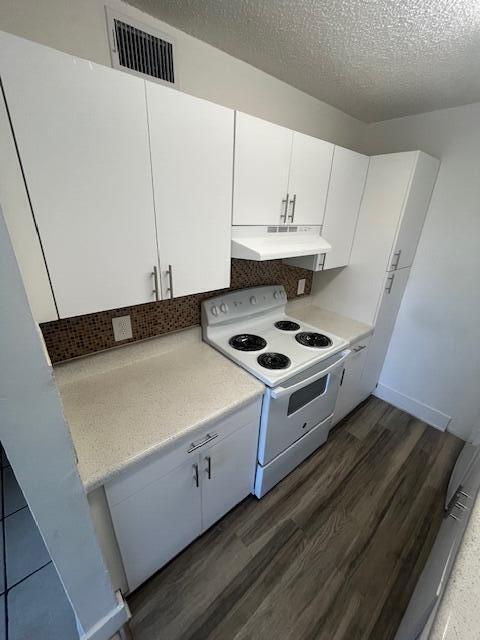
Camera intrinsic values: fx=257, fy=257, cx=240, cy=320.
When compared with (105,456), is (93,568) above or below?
below

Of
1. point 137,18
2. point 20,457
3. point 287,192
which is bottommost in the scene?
point 20,457

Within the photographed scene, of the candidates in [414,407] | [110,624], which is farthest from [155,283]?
[414,407]

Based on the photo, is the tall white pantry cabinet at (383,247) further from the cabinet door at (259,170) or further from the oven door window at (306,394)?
the cabinet door at (259,170)

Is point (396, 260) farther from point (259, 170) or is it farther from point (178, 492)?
point (178, 492)

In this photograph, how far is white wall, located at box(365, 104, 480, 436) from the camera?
1842 millimetres

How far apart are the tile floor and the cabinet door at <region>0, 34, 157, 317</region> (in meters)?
1.38

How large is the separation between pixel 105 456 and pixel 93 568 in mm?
395

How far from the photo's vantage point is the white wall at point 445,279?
184 centimetres

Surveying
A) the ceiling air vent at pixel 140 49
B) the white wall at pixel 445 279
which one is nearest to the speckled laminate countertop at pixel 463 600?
the white wall at pixel 445 279

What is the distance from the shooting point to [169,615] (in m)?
1.18

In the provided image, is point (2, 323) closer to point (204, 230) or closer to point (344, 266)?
point (204, 230)

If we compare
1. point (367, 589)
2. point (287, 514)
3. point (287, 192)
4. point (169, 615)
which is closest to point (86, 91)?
point (287, 192)

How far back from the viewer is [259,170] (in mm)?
1303

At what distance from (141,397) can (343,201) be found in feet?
5.94
